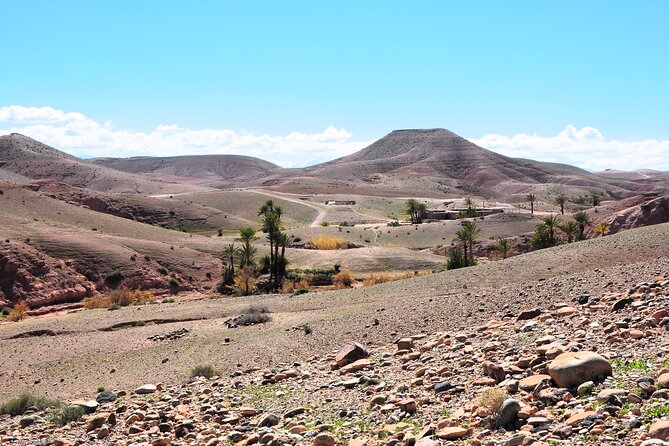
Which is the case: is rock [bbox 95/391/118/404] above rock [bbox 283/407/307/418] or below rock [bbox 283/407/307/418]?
below

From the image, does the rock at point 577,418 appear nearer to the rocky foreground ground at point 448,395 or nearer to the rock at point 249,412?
the rocky foreground ground at point 448,395

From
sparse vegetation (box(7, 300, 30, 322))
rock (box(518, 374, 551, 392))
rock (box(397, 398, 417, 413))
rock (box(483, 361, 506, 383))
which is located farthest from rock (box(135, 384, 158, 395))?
sparse vegetation (box(7, 300, 30, 322))

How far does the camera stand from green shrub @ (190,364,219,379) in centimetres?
1730

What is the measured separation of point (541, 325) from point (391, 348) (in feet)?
13.9

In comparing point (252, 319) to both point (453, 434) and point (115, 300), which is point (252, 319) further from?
point (115, 300)

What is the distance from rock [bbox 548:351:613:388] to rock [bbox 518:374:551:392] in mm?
146

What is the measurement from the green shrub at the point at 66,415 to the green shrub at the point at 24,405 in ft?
4.78

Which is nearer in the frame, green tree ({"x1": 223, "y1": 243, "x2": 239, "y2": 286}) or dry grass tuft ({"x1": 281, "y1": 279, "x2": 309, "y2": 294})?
dry grass tuft ({"x1": 281, "y1": 279, "x2": 309, "y2": 294})

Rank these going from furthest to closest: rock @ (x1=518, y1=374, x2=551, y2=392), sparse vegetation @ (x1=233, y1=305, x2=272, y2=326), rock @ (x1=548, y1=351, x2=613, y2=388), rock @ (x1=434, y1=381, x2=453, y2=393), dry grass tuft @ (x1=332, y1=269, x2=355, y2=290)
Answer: dry grass tuft @ (x1=332, y1=269, x2=355, y2=290) < sparse vegetation @ (x1=233, y1=305, x2=272, y2=326) < rock @ (x1=434, y1=381, x2=453, y2=393) < rock @ (x1=518, y1=374, x2=551, y2=392) < rock @ (x1=548, y1=351, x2=613, y2=388)

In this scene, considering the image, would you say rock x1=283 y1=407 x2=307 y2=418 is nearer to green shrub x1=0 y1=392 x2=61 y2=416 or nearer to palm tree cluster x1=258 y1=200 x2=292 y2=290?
green shrub x1=0 y1=392 x2=61 y2=416

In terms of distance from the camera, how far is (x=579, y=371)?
9.26m

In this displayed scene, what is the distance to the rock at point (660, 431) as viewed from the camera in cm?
666

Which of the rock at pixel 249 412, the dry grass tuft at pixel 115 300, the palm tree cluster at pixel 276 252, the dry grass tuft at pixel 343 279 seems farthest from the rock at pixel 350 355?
the palm tree cluster at pixel 276 252

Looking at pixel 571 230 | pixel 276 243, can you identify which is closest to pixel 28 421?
pixel 276 243
